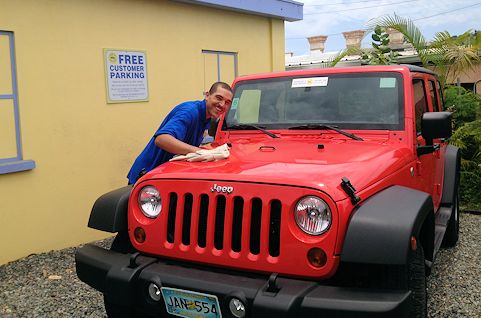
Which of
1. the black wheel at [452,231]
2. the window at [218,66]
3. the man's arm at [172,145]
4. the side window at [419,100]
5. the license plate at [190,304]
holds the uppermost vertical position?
the window at [218,66]

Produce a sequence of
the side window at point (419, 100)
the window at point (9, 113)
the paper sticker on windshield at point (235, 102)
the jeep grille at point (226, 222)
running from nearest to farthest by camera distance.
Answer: the jeep grille at point (226, 222), the side window at point (419, 100), the paper sticker on windshield at point (235, 102), the window at point (9, 113)

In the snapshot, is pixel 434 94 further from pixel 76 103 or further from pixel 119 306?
pixel 76 103

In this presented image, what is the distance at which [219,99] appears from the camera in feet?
14.1

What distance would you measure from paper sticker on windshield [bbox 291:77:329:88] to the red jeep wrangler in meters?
0.44

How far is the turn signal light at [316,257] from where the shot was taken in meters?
2.51

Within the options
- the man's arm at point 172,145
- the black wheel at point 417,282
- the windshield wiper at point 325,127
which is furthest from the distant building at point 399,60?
the black wheel at point 417,282

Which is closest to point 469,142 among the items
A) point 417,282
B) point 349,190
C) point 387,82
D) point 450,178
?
point 450,178

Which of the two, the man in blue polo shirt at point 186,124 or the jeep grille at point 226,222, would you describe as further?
the man in blue polo shirt at point 186,124

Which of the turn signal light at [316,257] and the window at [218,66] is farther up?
the window at [218,66]

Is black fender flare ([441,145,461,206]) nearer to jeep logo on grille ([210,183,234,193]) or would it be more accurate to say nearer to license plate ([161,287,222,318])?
jeep logo on grille ([210,183,234,193])

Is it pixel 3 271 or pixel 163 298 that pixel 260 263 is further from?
pixel 3 271

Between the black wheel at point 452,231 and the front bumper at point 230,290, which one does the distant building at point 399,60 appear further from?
the front bumper at point 230,290

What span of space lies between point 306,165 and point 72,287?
267 centimetres

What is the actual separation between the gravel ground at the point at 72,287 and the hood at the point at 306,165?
4.46 feet
